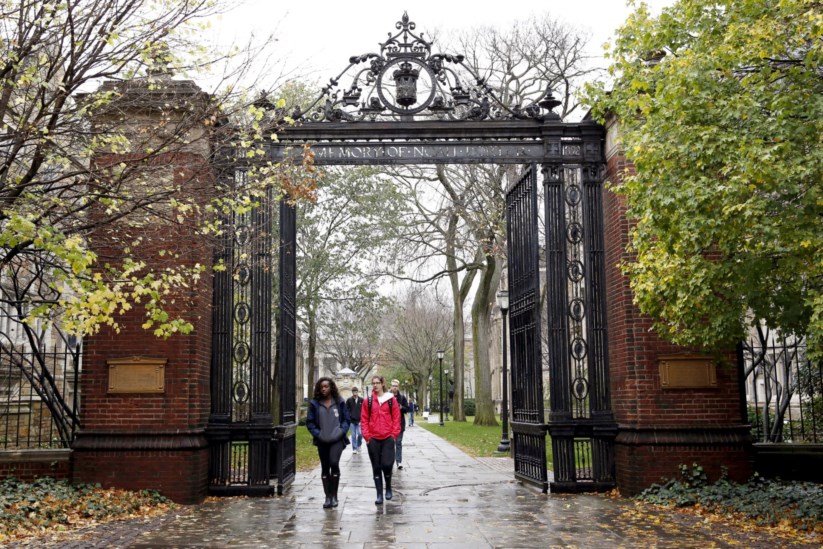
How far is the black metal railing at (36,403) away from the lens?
36.4 ft

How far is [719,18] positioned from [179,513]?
8.45 m

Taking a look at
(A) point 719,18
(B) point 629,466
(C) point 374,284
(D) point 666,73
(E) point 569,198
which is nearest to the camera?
(D) point 666,73

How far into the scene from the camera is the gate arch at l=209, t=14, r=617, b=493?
11.9 metres

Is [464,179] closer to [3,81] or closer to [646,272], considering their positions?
[646,272]

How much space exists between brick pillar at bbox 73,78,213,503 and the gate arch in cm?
74

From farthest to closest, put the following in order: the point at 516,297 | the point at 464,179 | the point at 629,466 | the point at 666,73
→ 1. the point at 464,179
2. the point at 516,297
3. the point at 629,466
4. the point at 666,73

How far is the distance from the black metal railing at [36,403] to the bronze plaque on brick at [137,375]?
492 mm

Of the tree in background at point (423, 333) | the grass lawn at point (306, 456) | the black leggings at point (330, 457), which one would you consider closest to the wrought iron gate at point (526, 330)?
the black leggings at point (330, 457)

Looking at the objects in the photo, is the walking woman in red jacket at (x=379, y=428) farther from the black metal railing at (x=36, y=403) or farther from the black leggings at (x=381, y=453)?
the black metal railing at (x=36, y=403)

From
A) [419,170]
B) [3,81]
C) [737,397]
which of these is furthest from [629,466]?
[419,170]

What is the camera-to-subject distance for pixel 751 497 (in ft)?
33.2

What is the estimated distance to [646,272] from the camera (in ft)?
31.2

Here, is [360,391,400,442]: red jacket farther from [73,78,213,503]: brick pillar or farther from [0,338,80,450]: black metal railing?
[0,338,80,450]: black metal railing

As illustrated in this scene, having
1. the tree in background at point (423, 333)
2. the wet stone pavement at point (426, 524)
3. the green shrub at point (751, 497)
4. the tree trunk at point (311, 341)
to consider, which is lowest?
the wet stone pavement at point (426, 524)
